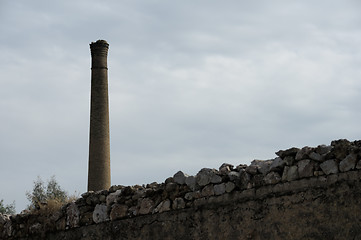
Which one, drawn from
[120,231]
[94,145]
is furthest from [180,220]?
[94,145]

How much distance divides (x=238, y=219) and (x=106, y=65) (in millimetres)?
15155

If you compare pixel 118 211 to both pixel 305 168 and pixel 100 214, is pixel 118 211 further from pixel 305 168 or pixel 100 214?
pixel 305 168

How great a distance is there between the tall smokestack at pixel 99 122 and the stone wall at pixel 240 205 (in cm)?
1070

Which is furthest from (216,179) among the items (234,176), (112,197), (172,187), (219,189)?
(112,197)

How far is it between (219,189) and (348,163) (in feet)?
6.27

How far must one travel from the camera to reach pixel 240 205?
7320 millimetres

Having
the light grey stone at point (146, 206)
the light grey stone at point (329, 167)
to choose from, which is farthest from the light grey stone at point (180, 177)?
the light grey stone at point (329, 167)

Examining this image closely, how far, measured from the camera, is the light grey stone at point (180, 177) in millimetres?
8047

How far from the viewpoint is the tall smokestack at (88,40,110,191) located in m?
20.4

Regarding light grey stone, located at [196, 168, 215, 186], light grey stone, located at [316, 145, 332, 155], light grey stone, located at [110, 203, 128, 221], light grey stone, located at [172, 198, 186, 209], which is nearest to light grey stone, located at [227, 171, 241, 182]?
light grey stone, located at [196, 168, 215, 186]

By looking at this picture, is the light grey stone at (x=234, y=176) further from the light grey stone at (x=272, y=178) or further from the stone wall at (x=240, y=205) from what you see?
the light grey stone at (x=272, y=178)

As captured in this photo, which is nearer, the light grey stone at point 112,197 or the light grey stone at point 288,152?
the light grey stone at point 288,152

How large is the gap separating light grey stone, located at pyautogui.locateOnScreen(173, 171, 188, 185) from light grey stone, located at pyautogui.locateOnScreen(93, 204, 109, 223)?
1443 mm

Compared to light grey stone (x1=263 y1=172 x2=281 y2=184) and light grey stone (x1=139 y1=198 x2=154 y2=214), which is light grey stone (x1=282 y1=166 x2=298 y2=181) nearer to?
light grey stone (x1=263 y1=172 x2=281 y2=184)
